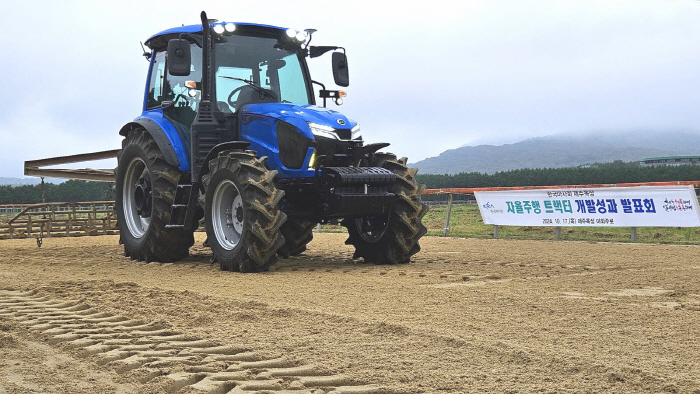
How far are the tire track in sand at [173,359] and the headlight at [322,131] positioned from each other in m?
4.16

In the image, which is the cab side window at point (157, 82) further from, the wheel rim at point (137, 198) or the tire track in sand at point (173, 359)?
the tire track in sand at point (173, 359)

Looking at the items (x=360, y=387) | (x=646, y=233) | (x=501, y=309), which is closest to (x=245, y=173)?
(x=501, y=309)

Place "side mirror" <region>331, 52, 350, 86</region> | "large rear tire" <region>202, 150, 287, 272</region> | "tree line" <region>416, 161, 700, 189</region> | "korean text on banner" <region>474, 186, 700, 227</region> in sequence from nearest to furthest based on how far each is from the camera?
"large rear tire" <region>202, 150, 287, 272</region>, "side mirror" <region>331, 52, 350, 86</region>, "korean text on banner" <region>474, 186, 700, 227</region>, "tree line" <region>416, 161, 700, 189</region>

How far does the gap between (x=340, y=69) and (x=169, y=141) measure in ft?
8.23

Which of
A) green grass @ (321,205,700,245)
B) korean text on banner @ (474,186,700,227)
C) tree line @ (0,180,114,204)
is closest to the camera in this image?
korean text on banner @ (474,186,700,227)

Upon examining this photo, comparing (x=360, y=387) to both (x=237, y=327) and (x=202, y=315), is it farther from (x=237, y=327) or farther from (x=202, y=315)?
(x=202, y=315)

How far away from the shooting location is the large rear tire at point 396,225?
9.96m

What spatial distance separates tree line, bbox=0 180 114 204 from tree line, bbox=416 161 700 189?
20.9m

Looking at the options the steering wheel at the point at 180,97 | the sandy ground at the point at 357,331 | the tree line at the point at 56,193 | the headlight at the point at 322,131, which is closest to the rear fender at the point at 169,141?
the steering wheel at the point at 180,97

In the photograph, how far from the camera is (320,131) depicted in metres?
9.66

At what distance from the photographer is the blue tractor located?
30.6 ft

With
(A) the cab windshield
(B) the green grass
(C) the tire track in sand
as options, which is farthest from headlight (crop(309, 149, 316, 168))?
(B) the green grass

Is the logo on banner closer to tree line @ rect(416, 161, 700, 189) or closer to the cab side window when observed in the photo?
the cab side window

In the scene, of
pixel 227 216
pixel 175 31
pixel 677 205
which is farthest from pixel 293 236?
pixel 677 205
